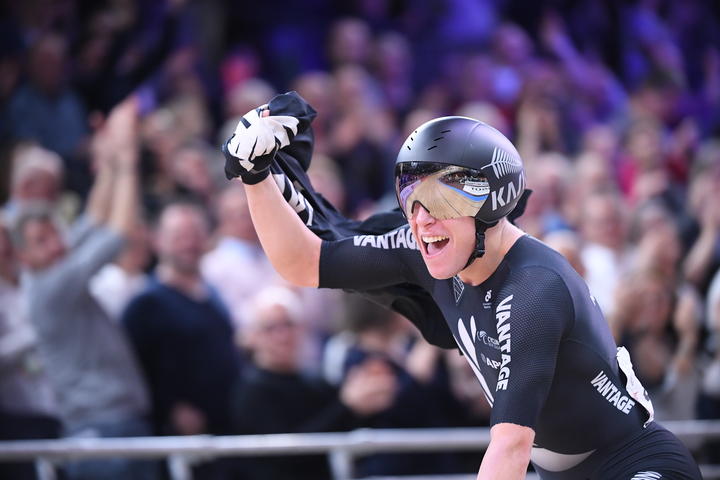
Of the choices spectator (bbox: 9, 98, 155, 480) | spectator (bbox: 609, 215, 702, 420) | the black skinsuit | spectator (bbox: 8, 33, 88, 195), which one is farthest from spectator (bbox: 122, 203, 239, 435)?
the black skinsuit

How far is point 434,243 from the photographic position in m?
4.09

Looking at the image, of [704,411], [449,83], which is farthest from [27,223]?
[449,83]

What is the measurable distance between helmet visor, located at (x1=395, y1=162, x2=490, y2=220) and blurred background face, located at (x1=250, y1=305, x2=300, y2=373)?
2949mm

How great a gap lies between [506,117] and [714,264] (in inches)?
123

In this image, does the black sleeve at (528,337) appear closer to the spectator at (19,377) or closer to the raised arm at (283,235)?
the raised arm at (283,235)

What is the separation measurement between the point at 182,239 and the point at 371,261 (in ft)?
9.25

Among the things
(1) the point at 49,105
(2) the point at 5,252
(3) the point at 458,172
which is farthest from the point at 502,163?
(1) the point at 49,105

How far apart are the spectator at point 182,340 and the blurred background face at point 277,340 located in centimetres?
38

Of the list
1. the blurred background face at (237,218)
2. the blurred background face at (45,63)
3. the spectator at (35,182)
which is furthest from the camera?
the blurred background face at (45,63)

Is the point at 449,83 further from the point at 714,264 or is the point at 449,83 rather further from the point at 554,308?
the point at 554,308

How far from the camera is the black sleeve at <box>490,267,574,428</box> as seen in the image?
3699 millimetres

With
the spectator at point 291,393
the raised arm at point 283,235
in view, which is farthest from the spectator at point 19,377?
the raised arm at point 283,235

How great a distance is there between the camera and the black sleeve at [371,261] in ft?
14.9

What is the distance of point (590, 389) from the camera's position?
13.4ft
